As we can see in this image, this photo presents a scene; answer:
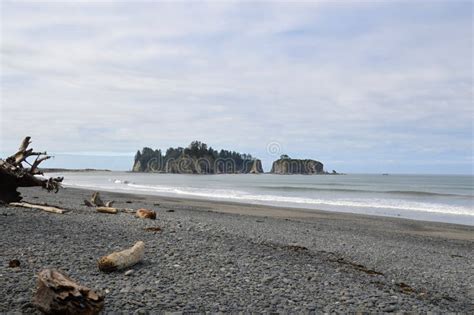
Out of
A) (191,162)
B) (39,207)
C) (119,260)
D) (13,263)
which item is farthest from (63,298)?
(191,162)

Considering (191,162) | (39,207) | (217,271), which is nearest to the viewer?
(217,271)

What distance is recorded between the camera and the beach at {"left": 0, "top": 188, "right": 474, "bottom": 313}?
5.12 meters

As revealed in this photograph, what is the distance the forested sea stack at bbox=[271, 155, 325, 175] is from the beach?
173 metres

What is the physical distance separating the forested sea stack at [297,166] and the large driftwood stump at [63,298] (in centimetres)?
17839

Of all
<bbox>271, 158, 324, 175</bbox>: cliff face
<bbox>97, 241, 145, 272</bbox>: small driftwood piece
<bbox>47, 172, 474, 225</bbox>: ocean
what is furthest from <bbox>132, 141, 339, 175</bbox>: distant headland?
<bbox>97, 241, 145, 272</bbox>: small driftwood piece

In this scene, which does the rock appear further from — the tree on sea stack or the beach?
the tree on sea stack

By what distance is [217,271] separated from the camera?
633 centimetres

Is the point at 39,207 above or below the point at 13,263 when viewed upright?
above

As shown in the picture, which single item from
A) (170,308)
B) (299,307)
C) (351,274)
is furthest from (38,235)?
(351,274)

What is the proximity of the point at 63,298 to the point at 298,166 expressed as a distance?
183249mm

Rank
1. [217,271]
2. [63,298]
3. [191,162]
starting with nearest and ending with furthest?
[63,298] → [217,271] → [191,162]

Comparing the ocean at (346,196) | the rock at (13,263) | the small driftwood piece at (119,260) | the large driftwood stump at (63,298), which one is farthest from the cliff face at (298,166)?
the large driftwood stump at (63,298)

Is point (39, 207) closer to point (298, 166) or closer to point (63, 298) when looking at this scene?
point (63, 298)

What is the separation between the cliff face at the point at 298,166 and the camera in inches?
7200
